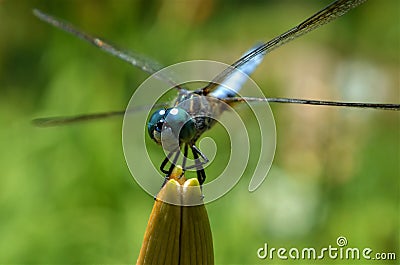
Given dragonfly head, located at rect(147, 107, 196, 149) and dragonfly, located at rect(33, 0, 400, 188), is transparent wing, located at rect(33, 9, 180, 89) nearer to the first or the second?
dragonfly, located at rect(33, 0, 400, 188)

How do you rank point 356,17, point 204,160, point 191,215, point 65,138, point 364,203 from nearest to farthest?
point 191,215 → point 204,160 → point 364,203 → point 65,138 → point 356,17

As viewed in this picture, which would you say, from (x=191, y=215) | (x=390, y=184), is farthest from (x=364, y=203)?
(x=191, y=215)

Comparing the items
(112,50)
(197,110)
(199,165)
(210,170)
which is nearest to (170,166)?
(199,165)

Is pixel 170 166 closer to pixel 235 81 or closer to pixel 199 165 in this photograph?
pixel 199 165

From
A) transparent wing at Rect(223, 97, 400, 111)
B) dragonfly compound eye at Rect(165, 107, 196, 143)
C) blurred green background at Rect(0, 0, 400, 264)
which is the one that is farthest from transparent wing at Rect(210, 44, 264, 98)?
blurred green background at Rect(0, 0, 400, 264)

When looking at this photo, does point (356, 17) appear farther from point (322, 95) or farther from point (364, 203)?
point (364, 203)

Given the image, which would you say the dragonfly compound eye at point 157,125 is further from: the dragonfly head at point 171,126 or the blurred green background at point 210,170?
the blurred green background at point 210,170

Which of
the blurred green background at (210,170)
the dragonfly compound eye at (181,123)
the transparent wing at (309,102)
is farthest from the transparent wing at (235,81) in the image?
the blurred green background at (210,170)
